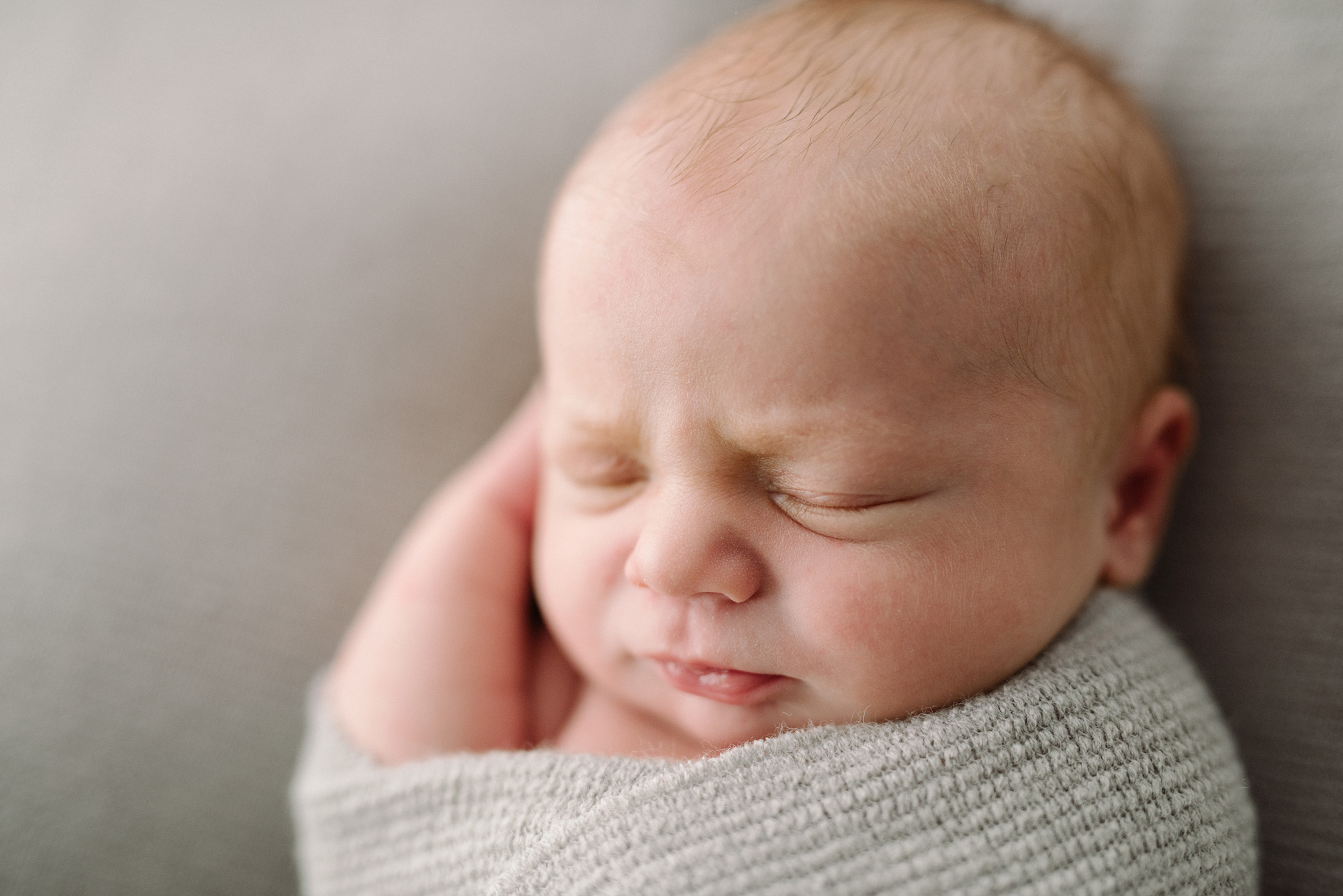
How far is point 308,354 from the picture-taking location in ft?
3.67


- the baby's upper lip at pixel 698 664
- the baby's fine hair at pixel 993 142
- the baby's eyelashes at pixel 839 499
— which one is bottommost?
the baby's upper lip at pixel 698 664

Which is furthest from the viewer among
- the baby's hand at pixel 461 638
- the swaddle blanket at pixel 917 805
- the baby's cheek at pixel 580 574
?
the baby's hand at pixel 461 638

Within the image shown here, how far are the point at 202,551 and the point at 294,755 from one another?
0.25 meters

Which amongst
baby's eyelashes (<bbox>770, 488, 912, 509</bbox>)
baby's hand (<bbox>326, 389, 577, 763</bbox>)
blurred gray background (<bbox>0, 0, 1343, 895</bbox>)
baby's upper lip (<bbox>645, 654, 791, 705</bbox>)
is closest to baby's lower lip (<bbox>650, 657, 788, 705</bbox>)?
baby's upper lip (<bbox>645, 654, 791, 705</bbox>)

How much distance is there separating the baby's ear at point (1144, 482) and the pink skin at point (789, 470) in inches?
1.1

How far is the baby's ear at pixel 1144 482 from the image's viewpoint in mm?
861

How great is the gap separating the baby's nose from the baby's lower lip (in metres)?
0.07

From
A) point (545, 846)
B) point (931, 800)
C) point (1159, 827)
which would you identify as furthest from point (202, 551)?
point (1159, 827)

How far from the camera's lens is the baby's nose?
71cm

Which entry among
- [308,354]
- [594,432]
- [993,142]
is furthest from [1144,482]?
[308,354]

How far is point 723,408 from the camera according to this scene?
0.69 meters

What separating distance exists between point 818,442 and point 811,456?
1 cm

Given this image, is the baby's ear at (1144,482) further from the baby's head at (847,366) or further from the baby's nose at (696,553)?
the baby's nose at (696,553)

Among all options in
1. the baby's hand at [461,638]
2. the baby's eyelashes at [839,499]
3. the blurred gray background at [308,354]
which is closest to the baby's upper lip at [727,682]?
the baby's eyelashes at [839,499]
